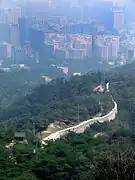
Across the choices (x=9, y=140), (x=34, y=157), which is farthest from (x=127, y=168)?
(x=9, y=140)

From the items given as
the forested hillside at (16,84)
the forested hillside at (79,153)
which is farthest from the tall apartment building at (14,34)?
the forested hillside at (79,153)

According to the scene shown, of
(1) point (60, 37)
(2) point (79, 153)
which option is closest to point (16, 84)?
(1) point (60, 37)

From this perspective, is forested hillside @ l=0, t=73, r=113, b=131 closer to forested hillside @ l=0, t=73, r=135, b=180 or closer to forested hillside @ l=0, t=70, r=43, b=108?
forested hillside @ l=0, t=73, r=135, b=180

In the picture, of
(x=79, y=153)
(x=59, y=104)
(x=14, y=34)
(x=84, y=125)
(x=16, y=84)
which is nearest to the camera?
(x=79, y=153)

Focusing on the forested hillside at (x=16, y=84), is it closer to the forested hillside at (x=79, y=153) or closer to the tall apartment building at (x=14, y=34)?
the forested hillside at (x=79, y=153)

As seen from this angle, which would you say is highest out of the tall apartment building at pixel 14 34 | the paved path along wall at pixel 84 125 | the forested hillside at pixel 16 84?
the paved path along wall at pixel 84 125

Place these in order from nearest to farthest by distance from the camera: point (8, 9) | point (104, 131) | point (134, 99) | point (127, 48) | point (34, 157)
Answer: point (34, 157) → point (104, 131) → point (134, 99) → point (127, 48) → point (8, 9)

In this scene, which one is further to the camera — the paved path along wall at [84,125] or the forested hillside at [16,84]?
the forested hillside at [16,84]

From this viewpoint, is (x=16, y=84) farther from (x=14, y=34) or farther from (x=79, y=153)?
(x=79, y=153)

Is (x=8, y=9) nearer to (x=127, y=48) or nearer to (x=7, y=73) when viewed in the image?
(x=127, y=48)

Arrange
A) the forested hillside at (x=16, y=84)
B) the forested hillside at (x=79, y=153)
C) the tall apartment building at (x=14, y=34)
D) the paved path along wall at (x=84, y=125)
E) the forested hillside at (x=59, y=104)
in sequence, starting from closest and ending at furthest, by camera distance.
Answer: the forested hillside at (x=79, y=153) → the paved path along wall at (x=84, y=125) → the forested hillside at (x=59, y=104) → the forested hillside at (x=16, y=84) → the tall apartment building at (x=14, y=34)

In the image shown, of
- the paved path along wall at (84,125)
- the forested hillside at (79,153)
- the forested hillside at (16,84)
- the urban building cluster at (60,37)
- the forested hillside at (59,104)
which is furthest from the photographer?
the urban building cluster at (60,37)
